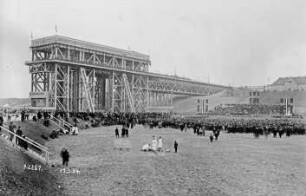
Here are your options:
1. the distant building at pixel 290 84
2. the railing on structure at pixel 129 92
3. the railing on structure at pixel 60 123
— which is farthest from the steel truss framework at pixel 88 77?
the distant building at pixel 290 84

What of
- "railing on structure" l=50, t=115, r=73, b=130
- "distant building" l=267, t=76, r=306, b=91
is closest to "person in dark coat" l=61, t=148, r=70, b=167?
"railing on structure" l=50, t=115, r=73, b=130

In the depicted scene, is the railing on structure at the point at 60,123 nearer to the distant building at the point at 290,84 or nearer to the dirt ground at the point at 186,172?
the dirt ground at the point at 186,172

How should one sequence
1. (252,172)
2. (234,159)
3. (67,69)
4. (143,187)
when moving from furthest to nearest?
(67,69) → (234,159) → (252,172) → (143,187)

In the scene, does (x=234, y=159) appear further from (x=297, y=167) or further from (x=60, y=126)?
(x=60, y=126)

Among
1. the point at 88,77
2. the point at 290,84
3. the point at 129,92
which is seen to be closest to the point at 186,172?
the point at 88,77

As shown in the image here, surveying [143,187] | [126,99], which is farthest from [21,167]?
[126,99]

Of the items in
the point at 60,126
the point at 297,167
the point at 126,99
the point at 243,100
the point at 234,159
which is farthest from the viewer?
the point at 243,100

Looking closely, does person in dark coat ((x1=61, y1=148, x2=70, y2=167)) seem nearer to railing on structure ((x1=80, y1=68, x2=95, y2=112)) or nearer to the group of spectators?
railing on structure ((x1=80, y1=68, x2=95, y2=112))
